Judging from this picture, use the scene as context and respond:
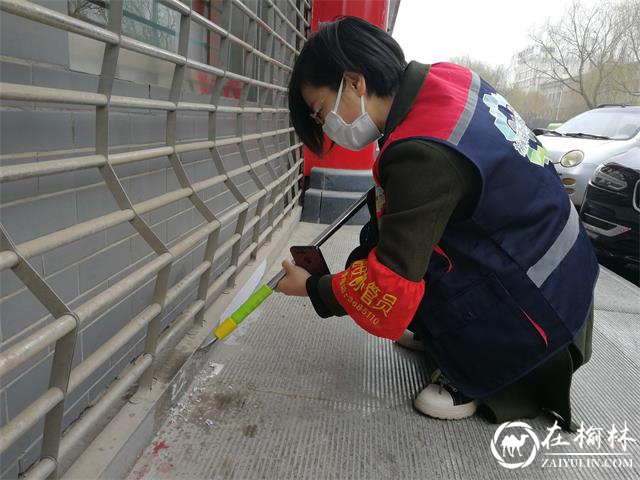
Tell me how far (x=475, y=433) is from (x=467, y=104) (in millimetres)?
1110

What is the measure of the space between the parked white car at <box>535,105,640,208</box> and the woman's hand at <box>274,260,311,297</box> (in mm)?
4567

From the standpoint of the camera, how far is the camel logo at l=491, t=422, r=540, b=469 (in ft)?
5.14

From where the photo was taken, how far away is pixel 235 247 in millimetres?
2332

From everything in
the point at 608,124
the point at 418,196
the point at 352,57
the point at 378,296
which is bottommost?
the point at 378,296

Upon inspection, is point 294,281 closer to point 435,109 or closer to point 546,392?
point 435,109

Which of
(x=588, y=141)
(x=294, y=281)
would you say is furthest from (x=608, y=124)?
(x=294, y=281)

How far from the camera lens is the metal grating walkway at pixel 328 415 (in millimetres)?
1474

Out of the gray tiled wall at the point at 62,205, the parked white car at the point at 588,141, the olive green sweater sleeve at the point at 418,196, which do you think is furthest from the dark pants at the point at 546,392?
the parked white car at the point at 588,141

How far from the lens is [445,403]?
5.68 feet

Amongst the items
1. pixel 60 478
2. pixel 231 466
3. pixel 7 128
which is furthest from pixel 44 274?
pixel 231 466

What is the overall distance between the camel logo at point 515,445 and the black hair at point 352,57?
1.22m

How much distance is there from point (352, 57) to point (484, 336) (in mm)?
993

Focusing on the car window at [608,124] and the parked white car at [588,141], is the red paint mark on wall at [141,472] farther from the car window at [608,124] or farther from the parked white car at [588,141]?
the car window at [608,124]

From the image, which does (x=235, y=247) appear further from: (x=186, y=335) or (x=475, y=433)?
(x=475, y=433)
